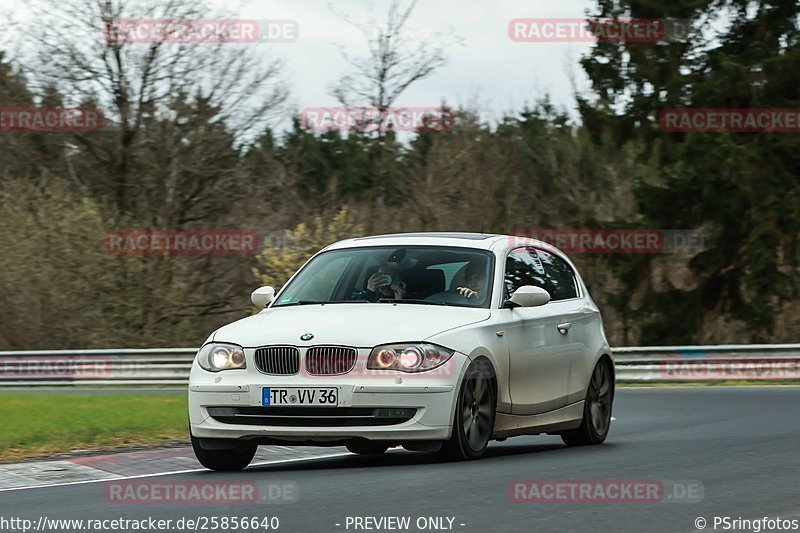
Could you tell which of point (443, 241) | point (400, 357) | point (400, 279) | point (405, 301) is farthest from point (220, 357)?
point (443, 241)

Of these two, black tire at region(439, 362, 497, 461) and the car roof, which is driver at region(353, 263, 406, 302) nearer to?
the car roof

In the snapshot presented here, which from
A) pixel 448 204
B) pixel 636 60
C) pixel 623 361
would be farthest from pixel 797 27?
pixel 623 361

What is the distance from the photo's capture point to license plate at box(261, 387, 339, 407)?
376 inches

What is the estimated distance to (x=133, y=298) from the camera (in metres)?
37.0

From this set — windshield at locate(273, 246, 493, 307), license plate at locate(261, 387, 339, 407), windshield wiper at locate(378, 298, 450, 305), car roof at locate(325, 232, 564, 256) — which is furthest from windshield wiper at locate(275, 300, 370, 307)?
license plate at locate(261, 387, 339, 407)

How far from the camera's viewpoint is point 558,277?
41.0ft

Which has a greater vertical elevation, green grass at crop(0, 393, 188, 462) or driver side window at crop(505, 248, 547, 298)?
driver side window at crop(505, 248, 547, 298)

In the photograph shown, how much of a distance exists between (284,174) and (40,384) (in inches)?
405

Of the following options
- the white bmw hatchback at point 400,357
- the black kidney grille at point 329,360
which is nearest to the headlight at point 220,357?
the white bmw hatchback at point 400,357

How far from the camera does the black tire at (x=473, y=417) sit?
9.86 metres

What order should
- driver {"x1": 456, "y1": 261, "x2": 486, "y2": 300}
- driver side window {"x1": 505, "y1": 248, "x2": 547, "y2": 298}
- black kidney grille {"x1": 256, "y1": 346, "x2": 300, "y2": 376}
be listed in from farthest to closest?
driver side window {"x1": 505, "y1": 248, "x2": 547, "y2": 298} → driver {"x1": 456, "y1": 261, "x2": 486, "y2": 300} → black kidney grille {"x1": 256, "y1": 346, "x2": 300, "y2": 376}

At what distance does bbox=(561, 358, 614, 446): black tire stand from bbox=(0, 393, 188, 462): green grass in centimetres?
367

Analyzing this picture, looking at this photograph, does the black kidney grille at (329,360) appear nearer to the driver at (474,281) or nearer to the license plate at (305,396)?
the license plate at (305,396)

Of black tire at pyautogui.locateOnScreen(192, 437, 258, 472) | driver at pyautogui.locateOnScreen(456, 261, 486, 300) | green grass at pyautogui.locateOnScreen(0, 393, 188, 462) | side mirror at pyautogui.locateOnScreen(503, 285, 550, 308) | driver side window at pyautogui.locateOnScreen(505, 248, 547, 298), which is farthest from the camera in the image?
Result: green grass at pyautogui.locateOnScreen(0, 393, 188, 462)
